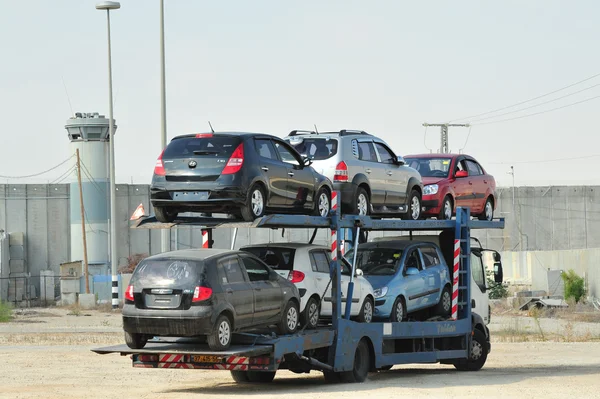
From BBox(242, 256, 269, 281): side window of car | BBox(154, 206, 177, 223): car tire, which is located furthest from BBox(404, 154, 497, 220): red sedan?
BBox(154, 206, 177, 223): car tire

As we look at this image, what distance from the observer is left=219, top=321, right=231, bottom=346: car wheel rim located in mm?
15037

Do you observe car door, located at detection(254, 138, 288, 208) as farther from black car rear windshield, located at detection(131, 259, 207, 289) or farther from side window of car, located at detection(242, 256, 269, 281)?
black car rear windshield, located at detection(131, 259, 207, 289)

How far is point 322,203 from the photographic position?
18.0 m

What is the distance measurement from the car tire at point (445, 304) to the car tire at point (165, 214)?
20.9 feet

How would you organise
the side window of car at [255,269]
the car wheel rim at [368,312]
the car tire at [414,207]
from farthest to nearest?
the car tire at [414,207] → the car wheel rim at [368,312] → the side window of car at [255,269]

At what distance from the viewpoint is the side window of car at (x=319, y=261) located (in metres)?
17.2

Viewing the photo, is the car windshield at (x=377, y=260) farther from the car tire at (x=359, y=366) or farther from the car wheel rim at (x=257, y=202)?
the car wheel rim at (x=257, y=202)

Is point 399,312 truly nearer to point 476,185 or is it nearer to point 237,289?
point 237,289

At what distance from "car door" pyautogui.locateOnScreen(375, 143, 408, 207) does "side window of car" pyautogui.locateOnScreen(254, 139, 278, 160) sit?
12.0 ft

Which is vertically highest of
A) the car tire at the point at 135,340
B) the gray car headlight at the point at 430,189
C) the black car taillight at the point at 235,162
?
the black car taillight at the point at 235,162

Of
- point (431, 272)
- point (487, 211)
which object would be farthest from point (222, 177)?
point (487, 211)

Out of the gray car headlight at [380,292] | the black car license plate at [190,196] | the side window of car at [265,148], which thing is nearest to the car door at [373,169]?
the gray car headlight at [380,292]

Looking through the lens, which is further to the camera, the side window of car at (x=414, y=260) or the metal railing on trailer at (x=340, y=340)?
the side window of car at (x=414, y=260)

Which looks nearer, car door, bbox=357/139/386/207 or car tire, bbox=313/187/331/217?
car tire, bbox=313/187/331/217
